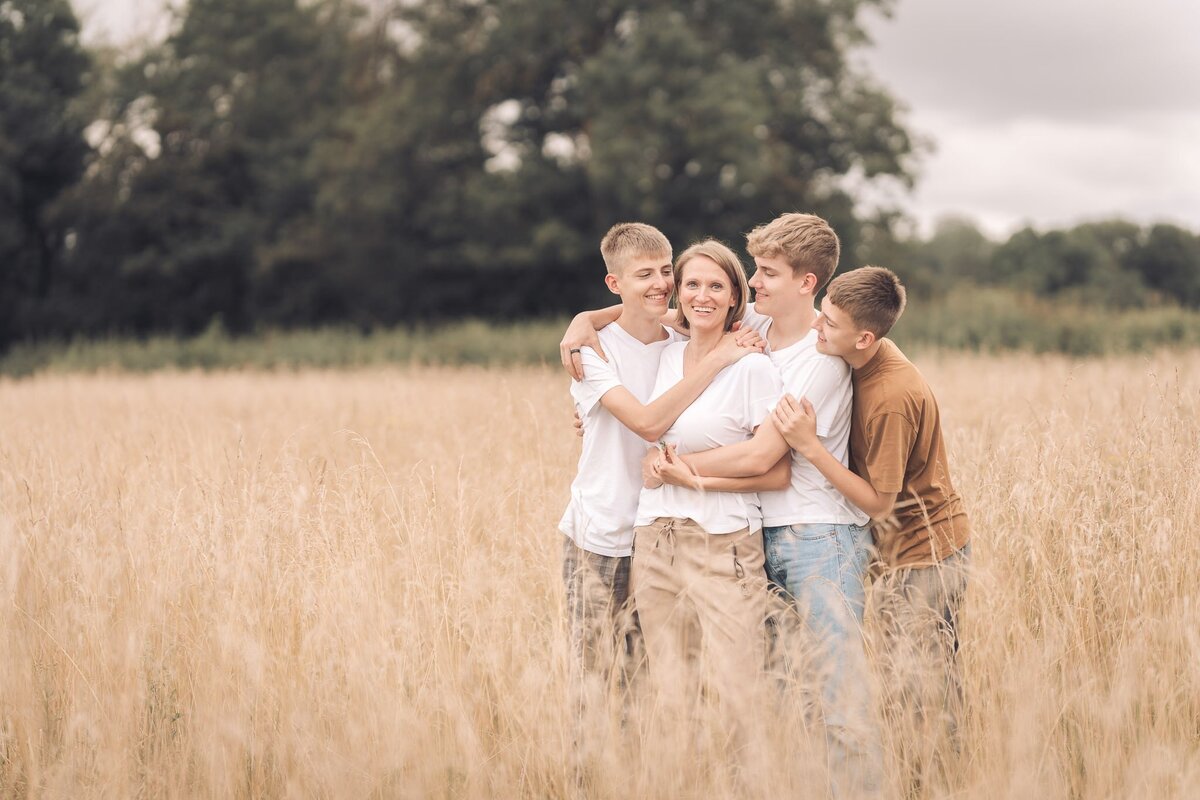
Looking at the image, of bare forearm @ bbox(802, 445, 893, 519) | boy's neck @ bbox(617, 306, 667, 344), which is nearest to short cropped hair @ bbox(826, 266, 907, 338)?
bare forearm @ bbox(802, 445, 893, 519)

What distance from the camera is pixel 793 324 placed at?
3393 mm

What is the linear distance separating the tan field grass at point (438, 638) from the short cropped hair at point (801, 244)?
1208mm

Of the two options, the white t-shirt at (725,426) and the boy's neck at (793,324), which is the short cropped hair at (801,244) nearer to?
the boy's neck at (793,324)

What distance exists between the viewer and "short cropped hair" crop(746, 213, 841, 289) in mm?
3273

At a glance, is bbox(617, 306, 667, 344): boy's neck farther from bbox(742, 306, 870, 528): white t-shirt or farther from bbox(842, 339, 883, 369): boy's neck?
bbox(842, 339, 883, 369): boy's neck

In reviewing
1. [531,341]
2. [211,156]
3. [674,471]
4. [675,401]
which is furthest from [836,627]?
Result: [211,156]

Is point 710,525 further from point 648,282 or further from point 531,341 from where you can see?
point 531,341

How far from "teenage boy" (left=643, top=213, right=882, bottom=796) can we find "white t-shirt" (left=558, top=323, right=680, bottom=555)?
19 cm

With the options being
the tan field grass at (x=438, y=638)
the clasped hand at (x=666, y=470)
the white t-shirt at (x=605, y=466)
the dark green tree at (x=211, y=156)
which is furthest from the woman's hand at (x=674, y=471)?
the dark green tree at (x=211, y=156)

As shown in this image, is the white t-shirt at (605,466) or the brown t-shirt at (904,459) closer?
the brown t-shirt at (904,459)

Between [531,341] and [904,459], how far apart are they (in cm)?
1623

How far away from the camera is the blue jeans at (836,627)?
283 cm

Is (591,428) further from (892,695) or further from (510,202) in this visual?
(510,202)

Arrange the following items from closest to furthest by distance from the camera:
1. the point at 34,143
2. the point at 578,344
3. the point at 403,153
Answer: the point at 578,344 < the point at 403,153 < the point at 34,143
